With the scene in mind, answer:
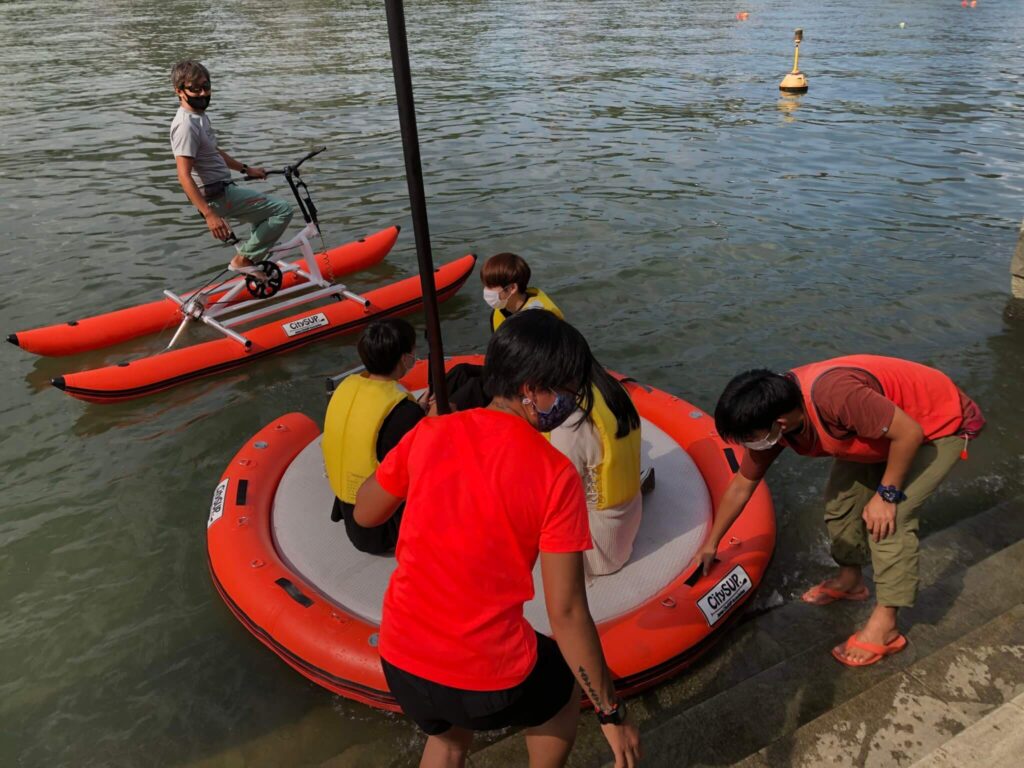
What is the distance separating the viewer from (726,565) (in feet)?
12.3

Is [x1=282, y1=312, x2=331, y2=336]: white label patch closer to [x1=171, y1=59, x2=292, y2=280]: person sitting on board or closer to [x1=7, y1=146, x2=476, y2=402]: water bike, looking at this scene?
[x1=7, y1=146, x2=476, y2=402]: water bike

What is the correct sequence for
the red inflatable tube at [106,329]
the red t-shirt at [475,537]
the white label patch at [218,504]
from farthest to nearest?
the red inflatable tube at [106,329], the white label patch at [218,504], the red t-shirt at [475,537]

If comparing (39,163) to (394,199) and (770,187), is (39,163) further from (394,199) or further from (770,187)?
(770,187)

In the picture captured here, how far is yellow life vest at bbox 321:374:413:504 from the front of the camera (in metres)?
3.46

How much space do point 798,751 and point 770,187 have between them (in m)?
10.4

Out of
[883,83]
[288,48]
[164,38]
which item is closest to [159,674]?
[883,83]

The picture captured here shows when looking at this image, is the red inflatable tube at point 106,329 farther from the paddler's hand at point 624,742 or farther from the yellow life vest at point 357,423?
the paddler's hand at point 624,742

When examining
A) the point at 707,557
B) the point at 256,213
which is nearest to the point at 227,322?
the point at 256,213

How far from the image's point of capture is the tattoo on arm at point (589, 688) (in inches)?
72.3

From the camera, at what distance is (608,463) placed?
3361mm

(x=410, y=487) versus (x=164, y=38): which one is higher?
(x=410, y=487)

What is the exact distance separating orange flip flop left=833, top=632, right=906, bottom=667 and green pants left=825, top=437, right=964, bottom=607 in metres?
0.20

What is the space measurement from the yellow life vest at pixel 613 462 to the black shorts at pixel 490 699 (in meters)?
1.39

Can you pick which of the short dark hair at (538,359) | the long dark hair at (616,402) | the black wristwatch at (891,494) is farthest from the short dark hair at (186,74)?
the black wristwatch at (891,494)
